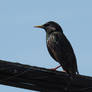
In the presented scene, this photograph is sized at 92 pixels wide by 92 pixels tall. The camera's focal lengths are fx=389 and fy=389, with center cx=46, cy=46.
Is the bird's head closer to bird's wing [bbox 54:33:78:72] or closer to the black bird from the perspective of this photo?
the black bird

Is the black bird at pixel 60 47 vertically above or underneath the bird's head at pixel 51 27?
underneath

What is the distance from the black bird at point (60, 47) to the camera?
28.7ft

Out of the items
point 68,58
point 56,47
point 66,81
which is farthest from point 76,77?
point 56,47

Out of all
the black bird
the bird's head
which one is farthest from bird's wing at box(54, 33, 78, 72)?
the bird's head

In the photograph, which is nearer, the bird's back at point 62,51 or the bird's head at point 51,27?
the bird's back at point 62,51

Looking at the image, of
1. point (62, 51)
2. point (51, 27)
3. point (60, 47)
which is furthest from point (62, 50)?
point (51, 27)

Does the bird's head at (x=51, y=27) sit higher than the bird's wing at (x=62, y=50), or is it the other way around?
the bird's head at (x=51, y=27)

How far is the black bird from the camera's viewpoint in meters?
8.76

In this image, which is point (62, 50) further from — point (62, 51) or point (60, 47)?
point (60, 47)

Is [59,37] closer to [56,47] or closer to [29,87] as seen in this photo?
[56,47]

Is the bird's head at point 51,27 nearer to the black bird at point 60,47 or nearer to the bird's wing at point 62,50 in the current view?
the black bird at point 60,47

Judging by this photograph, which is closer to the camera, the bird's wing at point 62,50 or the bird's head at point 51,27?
the bird's wing at point 62,50

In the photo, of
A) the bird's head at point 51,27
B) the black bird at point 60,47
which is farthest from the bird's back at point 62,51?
the bird's head at point 51,27

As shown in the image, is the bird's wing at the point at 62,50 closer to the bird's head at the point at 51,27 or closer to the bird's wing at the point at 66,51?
the bird's wing at the point at 66,51
